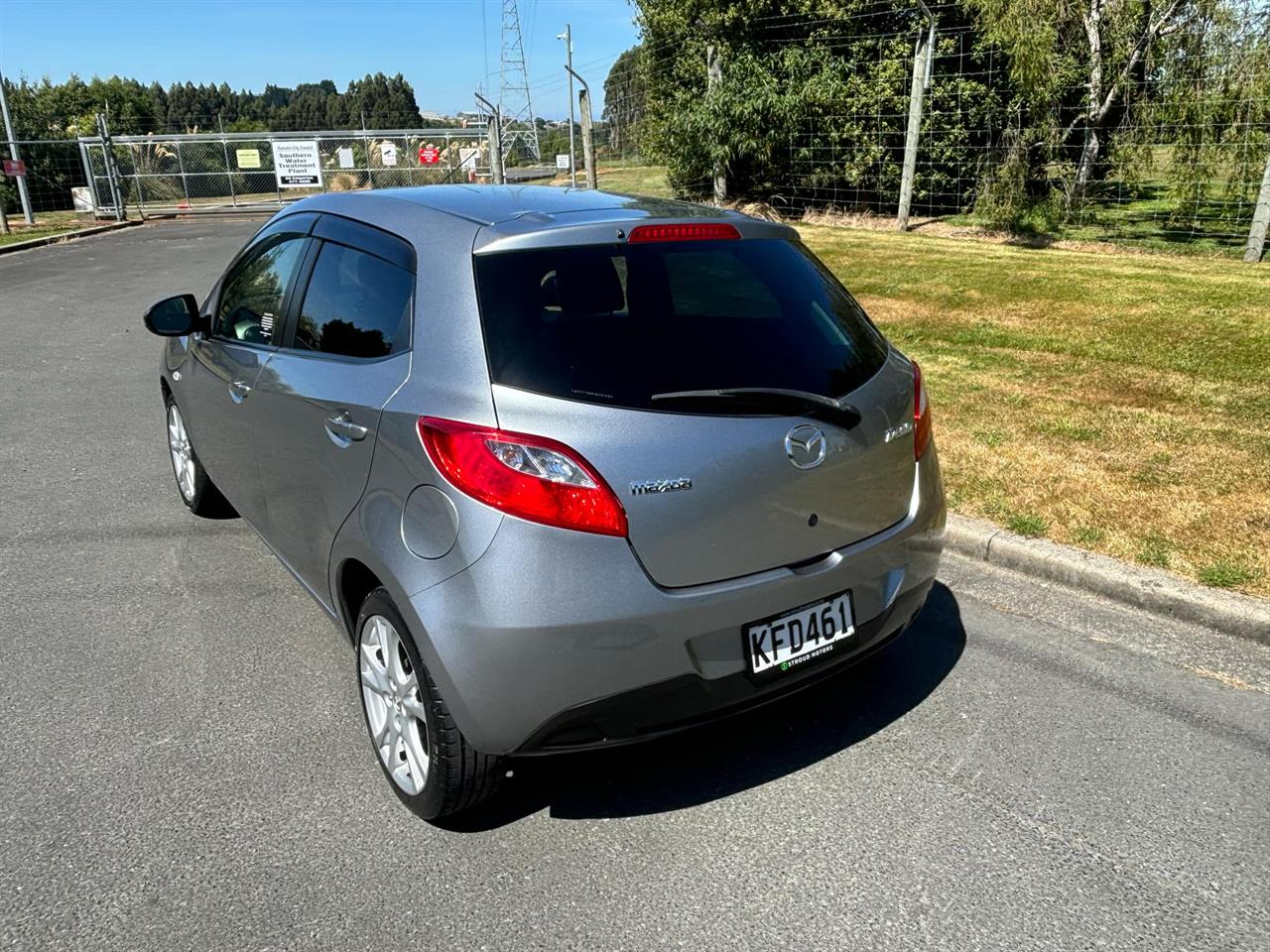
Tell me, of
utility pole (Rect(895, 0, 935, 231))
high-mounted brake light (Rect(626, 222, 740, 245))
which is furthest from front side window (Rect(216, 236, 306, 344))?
utility pole (Rect(895, 0, 935, 231))

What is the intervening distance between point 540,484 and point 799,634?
2.90ft

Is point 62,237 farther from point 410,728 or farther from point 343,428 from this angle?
point 410,728

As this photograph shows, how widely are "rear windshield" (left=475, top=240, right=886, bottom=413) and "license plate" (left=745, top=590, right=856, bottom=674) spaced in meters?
0.60

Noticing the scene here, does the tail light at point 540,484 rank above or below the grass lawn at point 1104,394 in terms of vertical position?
above

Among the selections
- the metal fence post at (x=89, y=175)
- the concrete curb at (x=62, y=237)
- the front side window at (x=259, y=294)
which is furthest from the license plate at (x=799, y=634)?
the metal fence post at (x=89, y=175)

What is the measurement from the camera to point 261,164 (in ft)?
105

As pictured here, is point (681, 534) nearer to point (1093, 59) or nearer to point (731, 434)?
point (731, 434)

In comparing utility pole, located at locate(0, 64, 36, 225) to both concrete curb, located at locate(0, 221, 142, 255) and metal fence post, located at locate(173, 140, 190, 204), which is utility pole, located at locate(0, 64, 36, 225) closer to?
concrete curb, located at locate(0, 221, 142, 255)

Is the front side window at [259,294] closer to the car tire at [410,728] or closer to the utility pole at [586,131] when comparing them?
the car tire at [410,728]

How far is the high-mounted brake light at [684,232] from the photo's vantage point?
110 inches

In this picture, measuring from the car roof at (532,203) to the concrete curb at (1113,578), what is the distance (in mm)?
2158

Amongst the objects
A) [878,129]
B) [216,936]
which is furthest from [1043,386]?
[878,129]

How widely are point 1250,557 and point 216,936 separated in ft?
13.5

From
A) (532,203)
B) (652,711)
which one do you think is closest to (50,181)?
(532,203)
